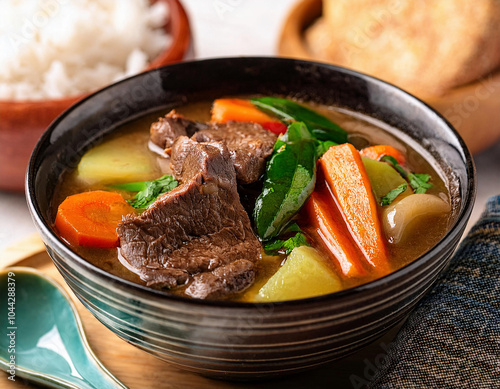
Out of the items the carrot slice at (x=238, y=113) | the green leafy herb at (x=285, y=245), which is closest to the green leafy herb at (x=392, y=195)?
the green leafy herb at (x=285, y=245)

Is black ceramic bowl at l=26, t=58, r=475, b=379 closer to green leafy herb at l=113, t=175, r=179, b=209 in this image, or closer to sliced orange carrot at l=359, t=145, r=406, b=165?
sliced orange carrot at l=359, t=145, r=406, b=165

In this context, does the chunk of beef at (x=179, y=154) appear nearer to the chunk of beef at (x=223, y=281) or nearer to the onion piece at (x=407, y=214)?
the chunk of beef at (x=223, y=281)

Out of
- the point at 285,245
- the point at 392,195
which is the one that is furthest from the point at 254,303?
the point at 392,195

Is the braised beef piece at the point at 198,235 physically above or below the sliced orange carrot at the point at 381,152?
above

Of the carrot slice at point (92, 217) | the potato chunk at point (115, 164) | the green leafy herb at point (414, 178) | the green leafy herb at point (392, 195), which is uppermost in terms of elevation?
the carrot slice at point (92, 217)

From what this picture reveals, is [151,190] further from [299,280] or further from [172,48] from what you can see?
[172,48]

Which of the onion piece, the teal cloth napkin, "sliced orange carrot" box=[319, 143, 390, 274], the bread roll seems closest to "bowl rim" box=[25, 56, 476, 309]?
the onion piece

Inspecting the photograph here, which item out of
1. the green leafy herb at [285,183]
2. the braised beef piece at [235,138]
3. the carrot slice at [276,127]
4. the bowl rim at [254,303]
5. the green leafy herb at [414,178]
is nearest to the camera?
the bowl rim at [254,303]
